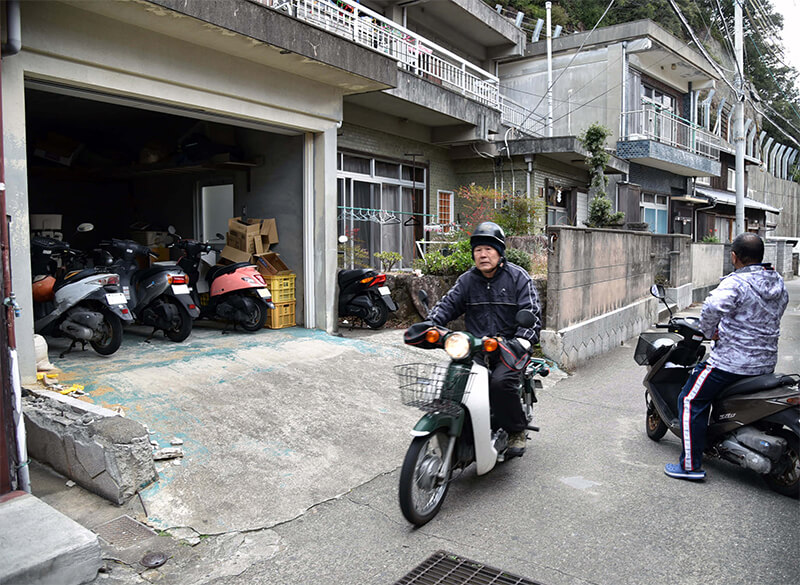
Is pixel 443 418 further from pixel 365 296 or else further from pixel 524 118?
pixel 524 118

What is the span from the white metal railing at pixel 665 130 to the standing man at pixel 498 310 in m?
16.5

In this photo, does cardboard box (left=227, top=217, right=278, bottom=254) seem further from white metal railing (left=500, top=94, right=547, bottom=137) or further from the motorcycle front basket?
white metal railing (left=500, top=94, right=547, bottom=137)

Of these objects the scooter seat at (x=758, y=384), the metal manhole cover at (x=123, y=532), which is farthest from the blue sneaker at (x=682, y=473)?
the metal manhole cover at (x=123, y=532)

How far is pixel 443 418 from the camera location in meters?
3.91

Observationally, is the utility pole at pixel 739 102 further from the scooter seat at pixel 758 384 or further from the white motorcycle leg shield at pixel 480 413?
the white motorcycle leg shield at pixel 480 413

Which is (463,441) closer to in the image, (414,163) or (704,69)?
(414,163)

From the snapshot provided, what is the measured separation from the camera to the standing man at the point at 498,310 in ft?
14.4

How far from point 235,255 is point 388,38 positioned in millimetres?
5598

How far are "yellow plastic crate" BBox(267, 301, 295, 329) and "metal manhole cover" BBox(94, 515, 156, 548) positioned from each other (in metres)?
4.92

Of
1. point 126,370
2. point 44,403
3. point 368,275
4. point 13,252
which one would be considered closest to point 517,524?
point 44,403

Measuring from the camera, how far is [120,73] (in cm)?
625

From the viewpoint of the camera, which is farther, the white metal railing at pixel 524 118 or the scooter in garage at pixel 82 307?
the white metal railing at pixel 524 118

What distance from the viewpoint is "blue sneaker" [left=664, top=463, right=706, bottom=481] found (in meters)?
4.62

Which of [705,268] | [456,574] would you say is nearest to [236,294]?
[456,574]
